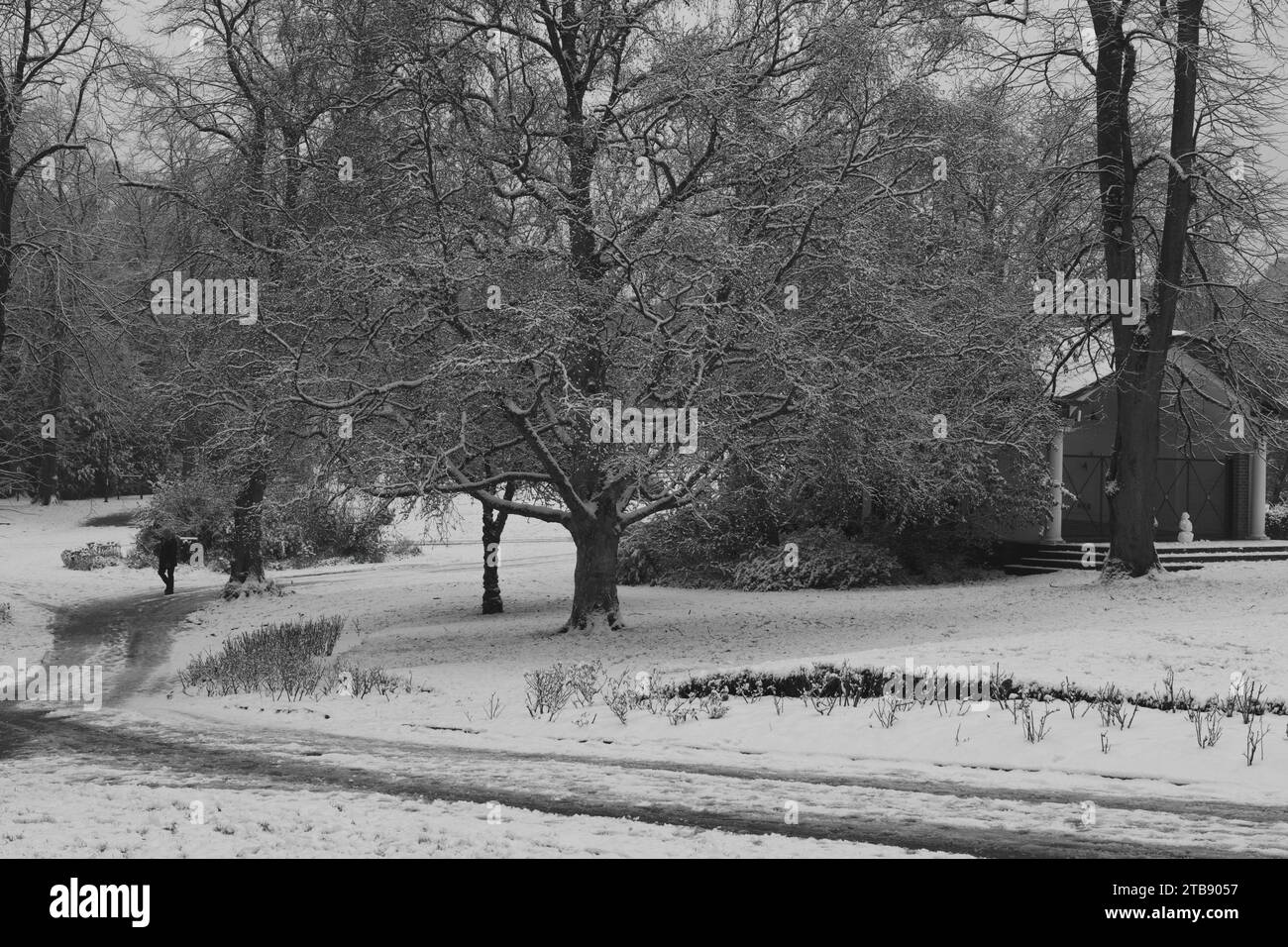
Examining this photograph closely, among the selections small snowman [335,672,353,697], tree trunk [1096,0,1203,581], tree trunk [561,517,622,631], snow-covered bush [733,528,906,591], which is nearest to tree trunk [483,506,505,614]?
tree trunk [561,517,622,631]

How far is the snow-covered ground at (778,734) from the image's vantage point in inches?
298

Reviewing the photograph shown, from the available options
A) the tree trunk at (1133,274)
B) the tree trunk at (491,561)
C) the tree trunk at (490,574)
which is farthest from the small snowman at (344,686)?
the tree trunk at (1133,274)

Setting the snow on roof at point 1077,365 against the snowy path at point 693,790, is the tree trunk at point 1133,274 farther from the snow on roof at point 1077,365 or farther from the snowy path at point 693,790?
the snowy path at point 693,790

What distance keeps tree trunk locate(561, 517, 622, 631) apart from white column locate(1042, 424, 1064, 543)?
1254 centimetres

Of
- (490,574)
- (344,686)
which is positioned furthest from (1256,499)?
(344,686)

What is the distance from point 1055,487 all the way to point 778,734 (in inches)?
735

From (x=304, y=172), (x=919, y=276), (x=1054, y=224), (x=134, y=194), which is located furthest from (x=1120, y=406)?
(x=134, y=194)

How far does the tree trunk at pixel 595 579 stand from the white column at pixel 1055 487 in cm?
1254

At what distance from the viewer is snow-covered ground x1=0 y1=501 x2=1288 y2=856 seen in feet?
24.9

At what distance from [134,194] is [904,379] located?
19825 millimetres

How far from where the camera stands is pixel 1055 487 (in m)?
27.6

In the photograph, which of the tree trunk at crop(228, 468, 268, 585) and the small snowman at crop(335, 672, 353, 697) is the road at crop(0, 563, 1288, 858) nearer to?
the small snowman at crop(335, 672, 353, 697)
